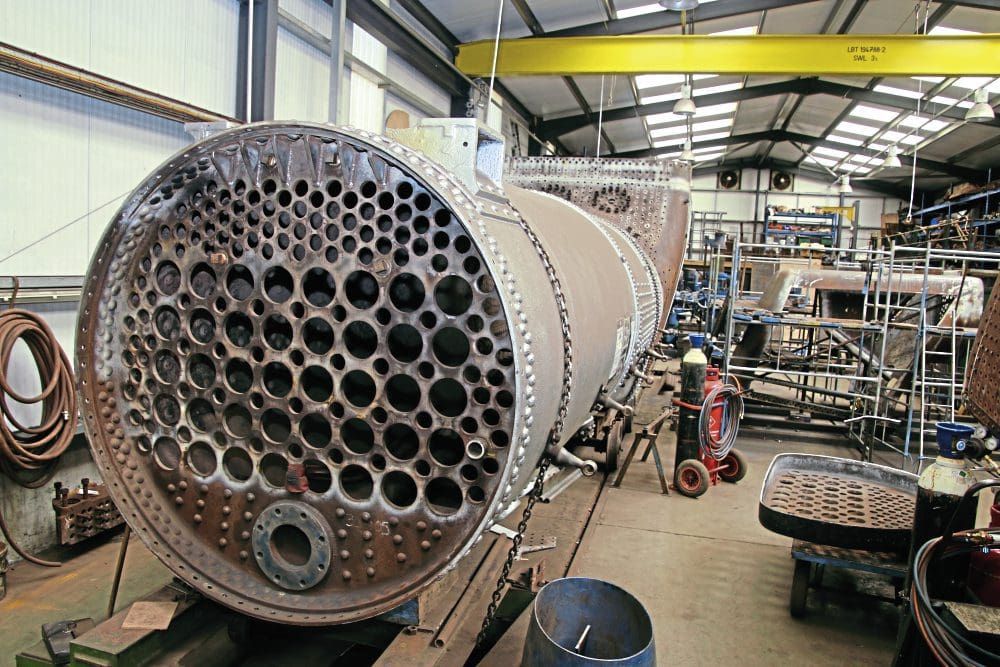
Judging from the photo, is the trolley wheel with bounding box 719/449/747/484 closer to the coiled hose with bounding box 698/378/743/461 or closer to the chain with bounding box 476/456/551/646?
the coiled hose with bounding box 698/378/743/461

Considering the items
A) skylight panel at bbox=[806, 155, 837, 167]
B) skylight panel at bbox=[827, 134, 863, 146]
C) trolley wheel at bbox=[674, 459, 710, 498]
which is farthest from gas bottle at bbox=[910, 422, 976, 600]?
skylight panel at bbox=[806, 155, 837, 167]

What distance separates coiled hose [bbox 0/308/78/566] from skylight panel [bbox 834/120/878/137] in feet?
58.5

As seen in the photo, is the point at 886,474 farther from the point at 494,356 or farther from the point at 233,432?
the point at 233,432

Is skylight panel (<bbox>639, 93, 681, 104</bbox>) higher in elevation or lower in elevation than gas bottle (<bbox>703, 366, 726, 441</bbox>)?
higher

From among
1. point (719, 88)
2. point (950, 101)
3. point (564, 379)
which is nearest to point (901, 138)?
point (950, 101)

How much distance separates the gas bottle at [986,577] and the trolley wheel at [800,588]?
0.75 m

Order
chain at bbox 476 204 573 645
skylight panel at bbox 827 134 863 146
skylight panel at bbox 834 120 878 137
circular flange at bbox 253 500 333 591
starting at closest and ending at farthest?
circular flange at bbox 253 500 333 591 → chain at bbox 476 204 573 645 → skylight panel at bbox 834 120 878 137 → skylight panel at bbox 827 134 863 146

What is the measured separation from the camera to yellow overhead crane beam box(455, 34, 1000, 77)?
27.9ft

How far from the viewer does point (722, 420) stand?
18.0 ft

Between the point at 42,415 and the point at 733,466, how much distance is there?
4.73 metres

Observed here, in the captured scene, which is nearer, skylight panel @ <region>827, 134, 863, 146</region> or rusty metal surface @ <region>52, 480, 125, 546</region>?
rusty metal surface @ <region>52, 480, 125, 546</region>

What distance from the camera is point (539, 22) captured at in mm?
9586

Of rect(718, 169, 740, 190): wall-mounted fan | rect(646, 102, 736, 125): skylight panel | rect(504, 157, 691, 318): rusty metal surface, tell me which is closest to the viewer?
rect(504, 157, 691, 318): rusty metal surface

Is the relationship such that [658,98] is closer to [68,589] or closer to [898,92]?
[898,92]
